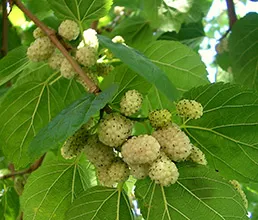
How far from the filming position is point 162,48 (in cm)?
144

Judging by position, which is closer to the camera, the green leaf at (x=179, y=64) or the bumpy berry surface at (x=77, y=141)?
the bumpy berry surface at (x=77, y=141)

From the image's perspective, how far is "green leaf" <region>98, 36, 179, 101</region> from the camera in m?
0.94

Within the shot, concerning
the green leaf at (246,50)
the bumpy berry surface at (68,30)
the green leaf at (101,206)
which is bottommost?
the green leaf at (246,50)

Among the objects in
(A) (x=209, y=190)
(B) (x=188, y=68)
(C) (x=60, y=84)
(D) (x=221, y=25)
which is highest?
(C) (x=60, y=84)

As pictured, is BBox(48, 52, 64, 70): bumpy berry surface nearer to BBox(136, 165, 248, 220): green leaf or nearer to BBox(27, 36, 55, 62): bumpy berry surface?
BBox(27, 36, 55, 62): bumpy berry surface

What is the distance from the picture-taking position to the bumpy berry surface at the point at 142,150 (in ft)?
3.24

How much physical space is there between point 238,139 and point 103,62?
1.39ft

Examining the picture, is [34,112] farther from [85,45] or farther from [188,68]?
[188,68]

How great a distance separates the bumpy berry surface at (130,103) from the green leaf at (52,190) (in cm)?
27

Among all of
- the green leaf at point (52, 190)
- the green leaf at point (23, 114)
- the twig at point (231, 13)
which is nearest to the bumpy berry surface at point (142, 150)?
the green leaf at point (52, 190)

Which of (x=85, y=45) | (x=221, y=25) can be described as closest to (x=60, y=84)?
(x=85, y=45)

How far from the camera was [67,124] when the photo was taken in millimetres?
980

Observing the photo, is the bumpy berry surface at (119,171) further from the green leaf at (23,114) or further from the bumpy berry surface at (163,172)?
the green leaf at (23,114)

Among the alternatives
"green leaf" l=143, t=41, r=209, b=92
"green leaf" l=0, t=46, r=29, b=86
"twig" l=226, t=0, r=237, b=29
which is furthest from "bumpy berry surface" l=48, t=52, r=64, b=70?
"twig" l=226, t=0, r=237, b=29
